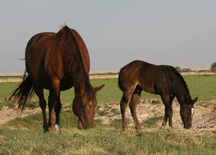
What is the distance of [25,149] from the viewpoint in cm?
545

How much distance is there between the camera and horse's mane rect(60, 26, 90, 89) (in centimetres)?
670

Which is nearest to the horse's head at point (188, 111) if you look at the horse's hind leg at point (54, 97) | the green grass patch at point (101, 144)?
the green grass patch at point (101, 144)

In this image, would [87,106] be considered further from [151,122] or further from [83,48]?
[151,122]

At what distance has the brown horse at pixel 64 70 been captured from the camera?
21.4ft

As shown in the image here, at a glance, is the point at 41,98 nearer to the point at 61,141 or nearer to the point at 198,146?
the point at 61,141

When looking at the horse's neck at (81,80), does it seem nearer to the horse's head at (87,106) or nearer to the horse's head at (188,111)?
the horse's head at (87,106)

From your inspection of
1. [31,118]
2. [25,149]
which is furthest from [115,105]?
[25,149]

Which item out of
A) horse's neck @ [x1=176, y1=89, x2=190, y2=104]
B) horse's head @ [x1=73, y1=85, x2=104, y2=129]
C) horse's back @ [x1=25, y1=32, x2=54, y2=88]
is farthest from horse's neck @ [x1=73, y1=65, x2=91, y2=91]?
horse's neck @ [x1=176, y1=89, x2=190, y2=104]

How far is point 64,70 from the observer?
7.54 meters

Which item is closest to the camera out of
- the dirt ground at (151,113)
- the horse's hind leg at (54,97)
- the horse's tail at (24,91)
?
the horse's hind leg at (54,97)

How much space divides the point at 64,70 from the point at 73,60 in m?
0.50

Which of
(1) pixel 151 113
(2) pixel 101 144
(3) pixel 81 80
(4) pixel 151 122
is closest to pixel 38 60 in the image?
(3) pixel 81 80

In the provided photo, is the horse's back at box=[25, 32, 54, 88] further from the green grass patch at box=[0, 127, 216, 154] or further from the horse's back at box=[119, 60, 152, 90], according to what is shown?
A: the horse's back at box=[119, 60, 152, 90]

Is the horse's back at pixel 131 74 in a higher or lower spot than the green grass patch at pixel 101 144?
higher
